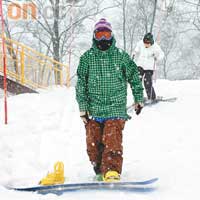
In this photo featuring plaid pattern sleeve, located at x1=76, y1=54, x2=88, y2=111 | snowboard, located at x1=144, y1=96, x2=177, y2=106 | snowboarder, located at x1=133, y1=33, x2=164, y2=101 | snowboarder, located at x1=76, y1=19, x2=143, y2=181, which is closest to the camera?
snowboarder, located at x1=76, y1=19, x2=143, y2=181

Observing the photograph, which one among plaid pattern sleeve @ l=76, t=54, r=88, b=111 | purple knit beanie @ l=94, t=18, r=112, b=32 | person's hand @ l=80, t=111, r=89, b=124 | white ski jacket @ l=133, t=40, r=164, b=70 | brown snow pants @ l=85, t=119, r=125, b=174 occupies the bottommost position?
brown snow pants @ l=85, t=119, r=125, b=174

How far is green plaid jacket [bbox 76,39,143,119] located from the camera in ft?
14.9

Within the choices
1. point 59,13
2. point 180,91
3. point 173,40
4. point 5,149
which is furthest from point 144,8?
point 5,149

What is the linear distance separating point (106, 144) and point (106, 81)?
678 millimetres

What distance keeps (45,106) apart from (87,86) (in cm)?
598

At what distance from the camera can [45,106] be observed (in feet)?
34.6

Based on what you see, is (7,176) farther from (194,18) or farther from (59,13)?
(194,18)

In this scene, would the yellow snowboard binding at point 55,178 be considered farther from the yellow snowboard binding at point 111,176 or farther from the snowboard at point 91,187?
the yellow snowboard binding at point 111,176

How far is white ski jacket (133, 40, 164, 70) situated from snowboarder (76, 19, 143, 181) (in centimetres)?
545

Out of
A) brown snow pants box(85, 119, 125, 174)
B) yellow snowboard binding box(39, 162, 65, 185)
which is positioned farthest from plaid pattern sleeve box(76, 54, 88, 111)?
yellow snowboard binding box(39, 162, 65, 185)

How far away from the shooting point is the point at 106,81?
4551 millimetres

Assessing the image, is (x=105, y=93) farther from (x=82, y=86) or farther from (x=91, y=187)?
(x=91, y=187)

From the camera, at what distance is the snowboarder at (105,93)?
4.52 meters

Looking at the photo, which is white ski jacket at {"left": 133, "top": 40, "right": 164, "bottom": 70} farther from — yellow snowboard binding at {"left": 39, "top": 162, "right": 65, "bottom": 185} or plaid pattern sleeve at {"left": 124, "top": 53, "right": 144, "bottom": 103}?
yellow snowboard binding at {"left": 39, "top": 162, "right": 65, "bottom": 185}
